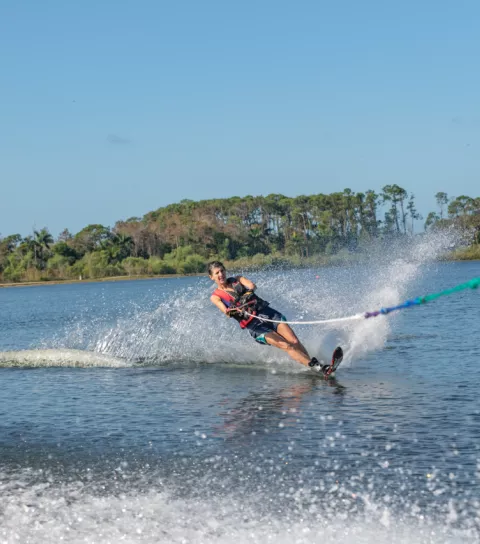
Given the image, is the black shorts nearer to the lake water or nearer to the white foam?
the lake water

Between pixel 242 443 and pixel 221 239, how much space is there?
93.5 metres

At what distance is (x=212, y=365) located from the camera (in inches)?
500

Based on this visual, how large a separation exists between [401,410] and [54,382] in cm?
580

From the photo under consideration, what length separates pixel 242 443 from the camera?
7.02 metres

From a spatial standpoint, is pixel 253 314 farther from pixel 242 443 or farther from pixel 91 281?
pixel 91 281

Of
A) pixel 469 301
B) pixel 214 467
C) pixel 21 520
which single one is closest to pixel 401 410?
pixel 214 467

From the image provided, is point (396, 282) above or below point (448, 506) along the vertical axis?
above

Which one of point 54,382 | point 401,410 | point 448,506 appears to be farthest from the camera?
point 54,382

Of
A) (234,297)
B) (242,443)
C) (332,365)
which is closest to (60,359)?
(234,297)

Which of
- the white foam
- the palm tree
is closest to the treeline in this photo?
the palm tree

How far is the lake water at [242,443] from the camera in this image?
495 centimetres

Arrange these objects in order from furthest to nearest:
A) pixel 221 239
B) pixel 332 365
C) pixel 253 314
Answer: pixel 221 239 → pixel 253 314 → pixel 332 365

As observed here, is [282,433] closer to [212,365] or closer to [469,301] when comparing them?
[212,365]

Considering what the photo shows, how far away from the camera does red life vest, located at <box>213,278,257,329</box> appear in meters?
10.4
